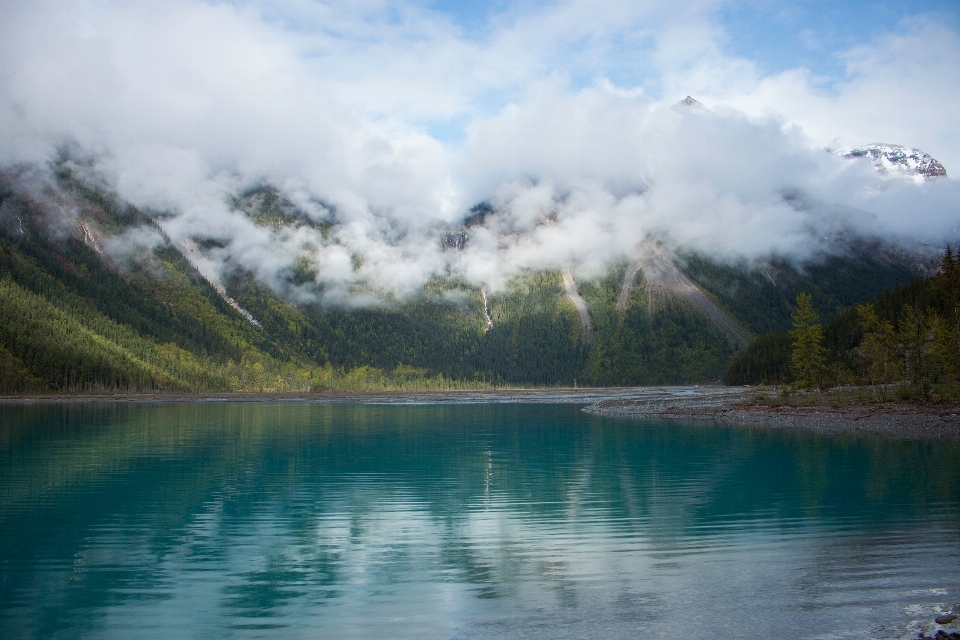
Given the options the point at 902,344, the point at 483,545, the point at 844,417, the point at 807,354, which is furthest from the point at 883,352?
the point at 483,545

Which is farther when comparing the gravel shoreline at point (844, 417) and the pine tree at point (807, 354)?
the pine tree at point (807, 354)

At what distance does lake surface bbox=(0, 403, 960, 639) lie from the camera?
12.4 metres

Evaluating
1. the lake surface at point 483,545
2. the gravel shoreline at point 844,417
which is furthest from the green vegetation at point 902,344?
the lake surface at point 483,545

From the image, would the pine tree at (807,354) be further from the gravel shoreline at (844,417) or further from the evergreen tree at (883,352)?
the gravel shoreline at (844,417)

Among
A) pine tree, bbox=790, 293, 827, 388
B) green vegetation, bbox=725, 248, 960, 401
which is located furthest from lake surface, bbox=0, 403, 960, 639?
pine tree, bbox=790, 293, 827, 388

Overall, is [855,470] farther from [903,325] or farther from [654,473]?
[903,325]

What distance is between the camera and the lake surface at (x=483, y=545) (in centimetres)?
1238

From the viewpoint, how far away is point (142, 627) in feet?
40.8

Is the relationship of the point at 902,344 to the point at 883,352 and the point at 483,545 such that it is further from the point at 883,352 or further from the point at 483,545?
the point at 483,545

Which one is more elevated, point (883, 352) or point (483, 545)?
point (883, 352)

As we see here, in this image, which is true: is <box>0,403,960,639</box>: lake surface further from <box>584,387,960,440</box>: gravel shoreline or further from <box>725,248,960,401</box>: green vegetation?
<box>725,248,960,401</box>: green vegetation

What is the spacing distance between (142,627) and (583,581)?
30.1 feet

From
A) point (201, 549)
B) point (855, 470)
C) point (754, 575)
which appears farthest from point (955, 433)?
point (201, 549)

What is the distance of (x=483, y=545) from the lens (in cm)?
1845
